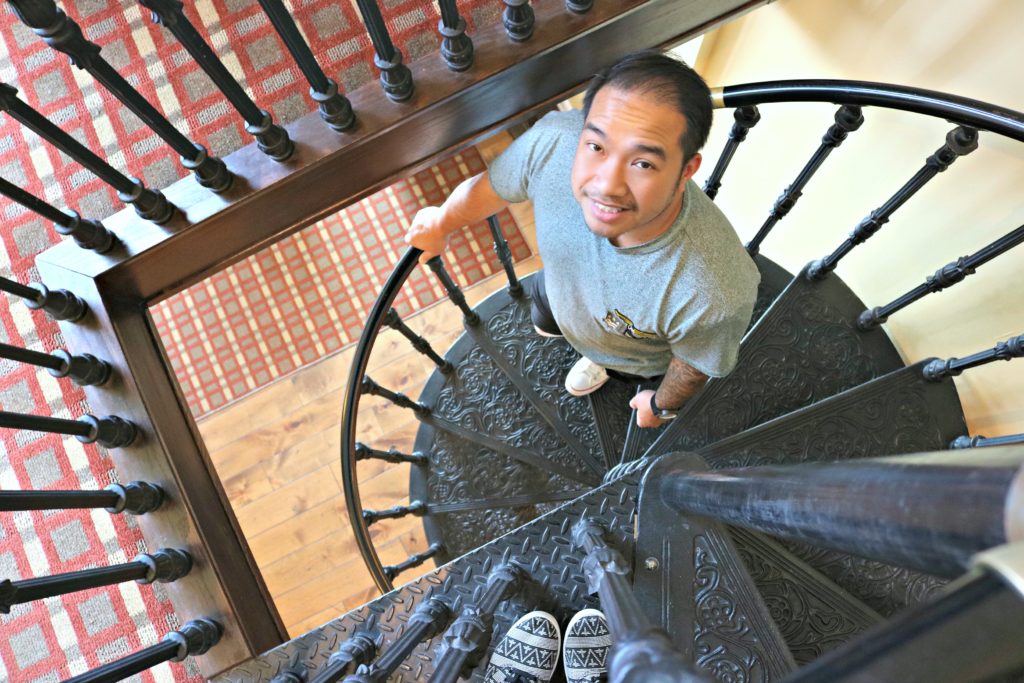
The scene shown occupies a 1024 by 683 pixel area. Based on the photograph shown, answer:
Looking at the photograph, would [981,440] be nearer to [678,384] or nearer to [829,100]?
[678,384]

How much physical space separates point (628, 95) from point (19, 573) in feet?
4.68

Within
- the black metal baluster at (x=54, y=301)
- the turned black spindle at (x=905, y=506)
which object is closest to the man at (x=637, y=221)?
the turned black spindle at (x=905, y=506)

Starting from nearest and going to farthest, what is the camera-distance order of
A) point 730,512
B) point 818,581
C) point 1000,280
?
point 730,512 < point 818,581 < point 1000,280

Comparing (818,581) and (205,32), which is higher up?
(205,32)

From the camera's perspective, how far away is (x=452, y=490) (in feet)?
7.66

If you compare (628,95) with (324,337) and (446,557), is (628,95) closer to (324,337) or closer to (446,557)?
(446,557)

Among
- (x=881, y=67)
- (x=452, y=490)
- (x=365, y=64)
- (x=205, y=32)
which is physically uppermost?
(x=205, y=32)

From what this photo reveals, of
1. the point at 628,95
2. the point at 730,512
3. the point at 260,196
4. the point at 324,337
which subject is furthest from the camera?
the point at 324,337

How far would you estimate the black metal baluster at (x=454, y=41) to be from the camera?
3.98ft

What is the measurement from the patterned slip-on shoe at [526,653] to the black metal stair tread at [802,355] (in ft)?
2.87

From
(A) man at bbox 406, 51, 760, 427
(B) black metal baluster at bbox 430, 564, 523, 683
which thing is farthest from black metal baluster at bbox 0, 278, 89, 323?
(B) black metal baluster at bbox 430, 564, 523, 683

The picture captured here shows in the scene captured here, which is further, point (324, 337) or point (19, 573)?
point (324, 337)

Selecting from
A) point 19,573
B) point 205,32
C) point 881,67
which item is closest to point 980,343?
point 881,67

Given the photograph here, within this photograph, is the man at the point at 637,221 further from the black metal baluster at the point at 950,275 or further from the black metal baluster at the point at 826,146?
the black metal baluster at the point at 950,275
